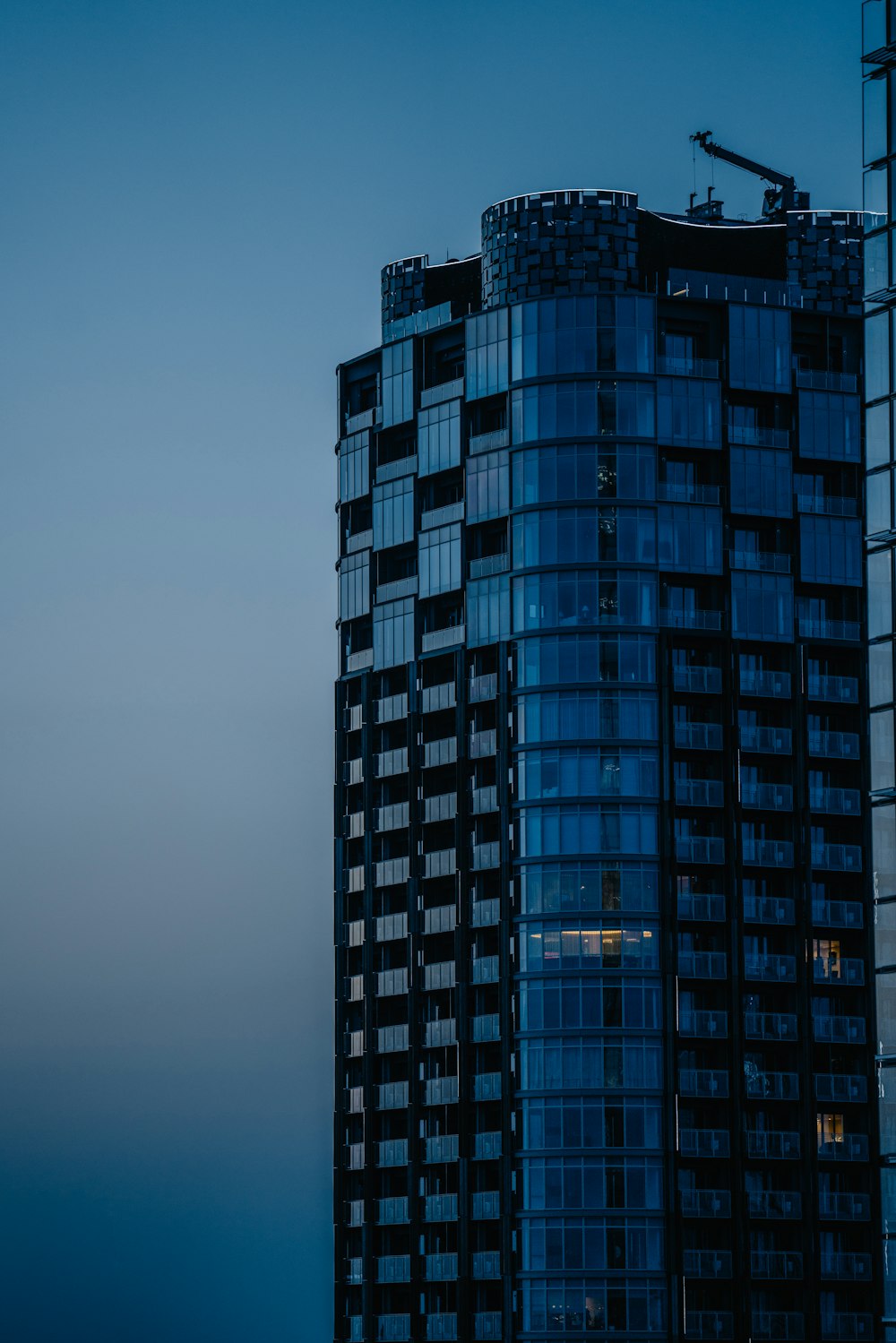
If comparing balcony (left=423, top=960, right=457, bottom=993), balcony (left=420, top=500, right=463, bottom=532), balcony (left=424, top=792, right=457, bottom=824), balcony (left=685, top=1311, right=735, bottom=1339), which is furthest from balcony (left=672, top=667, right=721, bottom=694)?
balcony (left=685, top=1311, right=735, bottom=1339)

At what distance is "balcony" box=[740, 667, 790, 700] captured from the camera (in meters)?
162

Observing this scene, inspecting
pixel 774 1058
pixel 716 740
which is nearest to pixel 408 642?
pixel 716 740

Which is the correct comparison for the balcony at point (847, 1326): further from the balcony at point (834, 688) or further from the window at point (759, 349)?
the window at point (759, 349)

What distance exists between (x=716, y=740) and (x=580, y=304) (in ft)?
87.0

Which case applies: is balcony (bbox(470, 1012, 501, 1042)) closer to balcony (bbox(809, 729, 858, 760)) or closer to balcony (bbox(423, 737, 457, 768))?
balcony (bbox(423, 737, 457, 768))

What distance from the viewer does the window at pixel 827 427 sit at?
16588 cm

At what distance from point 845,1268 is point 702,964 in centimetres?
1825

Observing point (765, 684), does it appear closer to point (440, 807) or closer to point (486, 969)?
point (440, 807)

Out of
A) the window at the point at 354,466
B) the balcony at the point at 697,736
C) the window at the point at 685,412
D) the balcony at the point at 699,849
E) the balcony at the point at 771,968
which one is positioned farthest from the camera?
the window at the point at 354,466

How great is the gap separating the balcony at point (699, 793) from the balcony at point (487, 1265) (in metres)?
25.3

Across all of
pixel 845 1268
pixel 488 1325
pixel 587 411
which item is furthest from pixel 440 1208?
pixel 587 411

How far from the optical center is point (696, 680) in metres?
161

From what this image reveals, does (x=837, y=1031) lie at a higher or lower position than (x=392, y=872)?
lower

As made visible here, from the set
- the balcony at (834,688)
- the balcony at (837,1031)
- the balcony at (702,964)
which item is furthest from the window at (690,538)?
the balcony at (837,1031)
